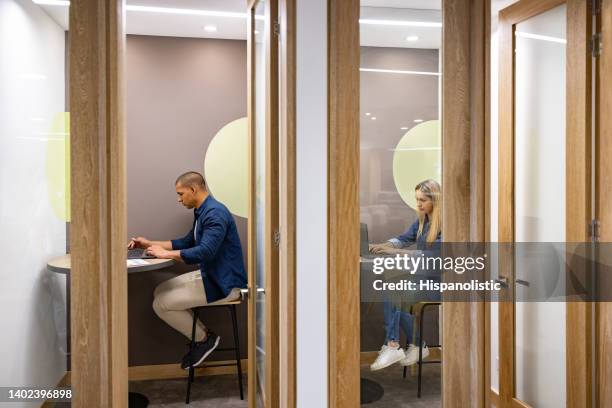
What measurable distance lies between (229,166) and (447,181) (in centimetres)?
220

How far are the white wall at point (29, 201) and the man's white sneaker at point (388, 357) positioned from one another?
1.15m

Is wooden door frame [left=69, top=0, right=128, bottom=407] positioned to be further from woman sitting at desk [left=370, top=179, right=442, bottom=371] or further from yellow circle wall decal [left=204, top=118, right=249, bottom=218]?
yellow circle wall decal [left=204, top=118, right=249, bottom=218]

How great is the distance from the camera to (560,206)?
250 centimetres

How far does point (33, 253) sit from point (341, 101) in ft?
3.98

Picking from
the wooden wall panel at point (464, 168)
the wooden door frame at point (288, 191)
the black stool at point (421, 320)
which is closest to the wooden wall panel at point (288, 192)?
the wooden door frame at point (288, 191)

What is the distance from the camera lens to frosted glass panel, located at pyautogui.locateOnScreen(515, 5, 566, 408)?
2477 mm

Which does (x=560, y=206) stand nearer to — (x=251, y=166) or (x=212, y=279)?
(x=251, y=166)

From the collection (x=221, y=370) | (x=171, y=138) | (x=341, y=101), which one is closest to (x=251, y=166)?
(x=341, y=101)

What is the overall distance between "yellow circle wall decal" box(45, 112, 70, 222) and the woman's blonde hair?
1.28 meters

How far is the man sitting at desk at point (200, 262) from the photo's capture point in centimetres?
346

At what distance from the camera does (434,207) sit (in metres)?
2.14

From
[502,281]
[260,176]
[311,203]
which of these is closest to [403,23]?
[311,203]

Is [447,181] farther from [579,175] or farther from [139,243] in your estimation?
[139,243]

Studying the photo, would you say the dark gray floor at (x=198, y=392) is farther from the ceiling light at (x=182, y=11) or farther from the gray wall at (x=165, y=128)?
the ceiling light at (x=182, y=11)
